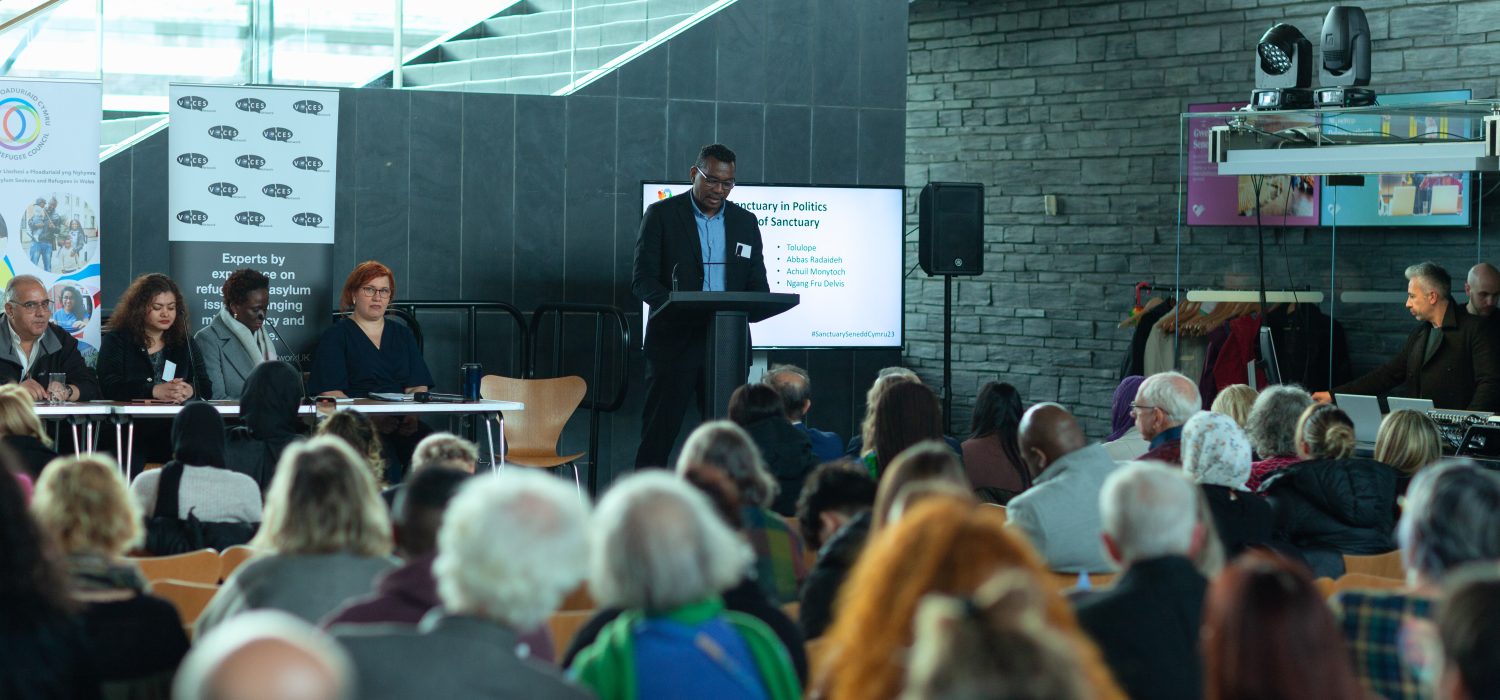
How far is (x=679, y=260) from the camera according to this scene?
729cm

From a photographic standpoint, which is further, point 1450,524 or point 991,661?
point 1450,524

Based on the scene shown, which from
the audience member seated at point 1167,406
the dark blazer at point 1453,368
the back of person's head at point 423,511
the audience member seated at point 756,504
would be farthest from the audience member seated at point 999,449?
the dark blazer at point 1453,368

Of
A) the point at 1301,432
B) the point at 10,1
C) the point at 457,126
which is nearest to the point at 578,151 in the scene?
the point at 457,126

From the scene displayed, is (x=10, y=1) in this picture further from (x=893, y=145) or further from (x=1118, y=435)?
(x=1118, y=435)

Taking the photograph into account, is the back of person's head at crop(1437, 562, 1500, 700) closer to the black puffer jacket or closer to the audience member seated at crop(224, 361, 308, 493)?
the black puffer jacket

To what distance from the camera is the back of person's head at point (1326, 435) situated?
186 inches

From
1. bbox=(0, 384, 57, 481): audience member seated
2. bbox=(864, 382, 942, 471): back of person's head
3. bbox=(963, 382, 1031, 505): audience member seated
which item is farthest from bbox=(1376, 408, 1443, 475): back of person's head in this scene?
bbox=(0, 384, 57, 481): audience member seated

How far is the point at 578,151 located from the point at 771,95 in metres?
1.22

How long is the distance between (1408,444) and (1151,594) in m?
2.61

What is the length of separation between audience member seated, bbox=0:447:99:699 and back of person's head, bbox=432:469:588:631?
0.54 metres

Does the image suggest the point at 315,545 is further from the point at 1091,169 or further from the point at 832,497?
the point at 1091,169

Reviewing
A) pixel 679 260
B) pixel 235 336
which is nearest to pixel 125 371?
pixel 235 336

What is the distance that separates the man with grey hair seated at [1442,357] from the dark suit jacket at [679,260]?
2.67m

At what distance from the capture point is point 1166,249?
9.98 metres
